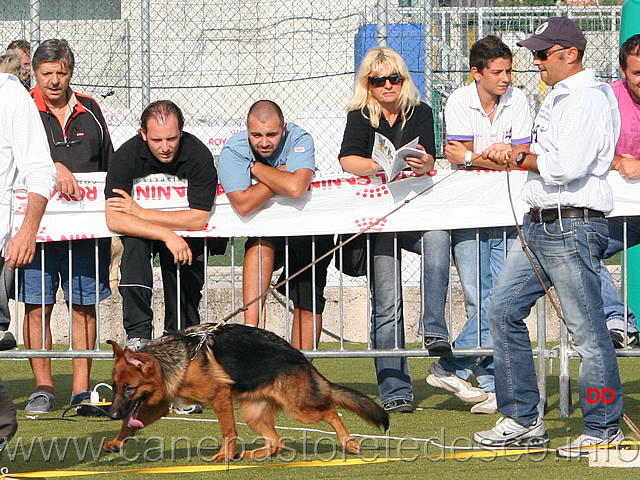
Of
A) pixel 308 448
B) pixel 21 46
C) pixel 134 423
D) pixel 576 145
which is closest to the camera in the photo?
pixel 576 145

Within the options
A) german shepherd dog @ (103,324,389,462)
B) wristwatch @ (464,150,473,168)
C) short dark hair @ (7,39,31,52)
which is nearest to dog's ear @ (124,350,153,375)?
german shepherd dog @ (103,324,389,462)

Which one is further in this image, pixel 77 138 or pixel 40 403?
pixel 77 138

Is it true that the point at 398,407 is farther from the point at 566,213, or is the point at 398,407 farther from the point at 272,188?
the point at 566,213

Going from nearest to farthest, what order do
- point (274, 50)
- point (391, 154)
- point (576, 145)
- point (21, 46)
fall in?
point (576, 145) < point (391, 154) < point (21, 46) < point (274, 50)

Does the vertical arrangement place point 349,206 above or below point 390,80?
below

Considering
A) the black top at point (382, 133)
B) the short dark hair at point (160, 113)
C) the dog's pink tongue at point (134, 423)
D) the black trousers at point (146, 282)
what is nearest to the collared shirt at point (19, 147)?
the dog's pink tongue at point (134, 423)

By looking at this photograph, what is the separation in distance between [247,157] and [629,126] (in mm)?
2318

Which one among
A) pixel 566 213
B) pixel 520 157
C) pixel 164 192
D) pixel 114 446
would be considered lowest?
pixel 114 446

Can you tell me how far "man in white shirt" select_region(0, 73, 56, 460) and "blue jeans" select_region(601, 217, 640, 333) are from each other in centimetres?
340

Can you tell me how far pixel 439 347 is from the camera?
6.40 m

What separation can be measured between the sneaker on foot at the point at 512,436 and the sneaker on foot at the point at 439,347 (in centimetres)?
101

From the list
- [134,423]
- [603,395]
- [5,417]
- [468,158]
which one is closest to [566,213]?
[603,395]

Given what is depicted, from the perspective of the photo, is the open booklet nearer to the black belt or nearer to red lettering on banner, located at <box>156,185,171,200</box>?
the black belt

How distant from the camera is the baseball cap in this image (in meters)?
5.07
